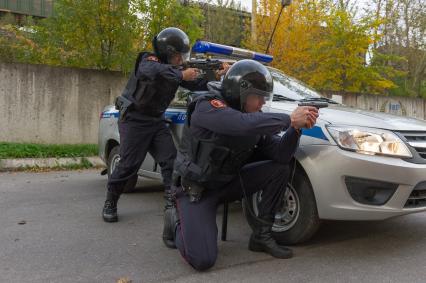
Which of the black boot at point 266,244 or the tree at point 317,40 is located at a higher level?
the tree at point 317,40

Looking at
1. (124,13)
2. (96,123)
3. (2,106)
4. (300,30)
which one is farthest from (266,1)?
(2,106)

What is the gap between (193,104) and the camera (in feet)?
11.2

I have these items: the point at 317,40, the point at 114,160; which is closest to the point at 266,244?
the point at 114,160

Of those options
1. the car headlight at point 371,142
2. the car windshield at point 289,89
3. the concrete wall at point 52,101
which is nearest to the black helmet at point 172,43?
the car windshield at point 289,89

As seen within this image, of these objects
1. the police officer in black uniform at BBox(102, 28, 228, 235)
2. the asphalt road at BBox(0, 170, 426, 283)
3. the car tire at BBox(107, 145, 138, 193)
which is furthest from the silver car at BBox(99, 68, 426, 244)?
the car tire at BBox(107, 145, 138, 193)

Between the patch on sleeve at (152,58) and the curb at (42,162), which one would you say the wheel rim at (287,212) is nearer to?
the patch on sleeve at (152,58)

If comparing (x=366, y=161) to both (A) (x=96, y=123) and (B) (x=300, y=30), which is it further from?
(B) (x=300, y=30)

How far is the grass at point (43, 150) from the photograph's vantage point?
27.6ft

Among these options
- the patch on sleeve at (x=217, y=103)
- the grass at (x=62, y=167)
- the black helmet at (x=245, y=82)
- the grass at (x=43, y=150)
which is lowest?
the grass at (x=62, y=167)

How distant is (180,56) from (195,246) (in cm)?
175

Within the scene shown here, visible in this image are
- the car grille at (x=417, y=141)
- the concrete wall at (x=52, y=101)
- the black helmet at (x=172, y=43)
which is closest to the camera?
the car grille at (x=417, y=141)

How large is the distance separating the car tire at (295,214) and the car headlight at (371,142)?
1.40ft

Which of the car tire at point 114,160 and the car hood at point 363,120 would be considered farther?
the car tire at point 114,160

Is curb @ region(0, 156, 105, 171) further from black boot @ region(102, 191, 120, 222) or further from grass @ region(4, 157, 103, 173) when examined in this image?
black boot @ region(102, 191, 120, 222)
